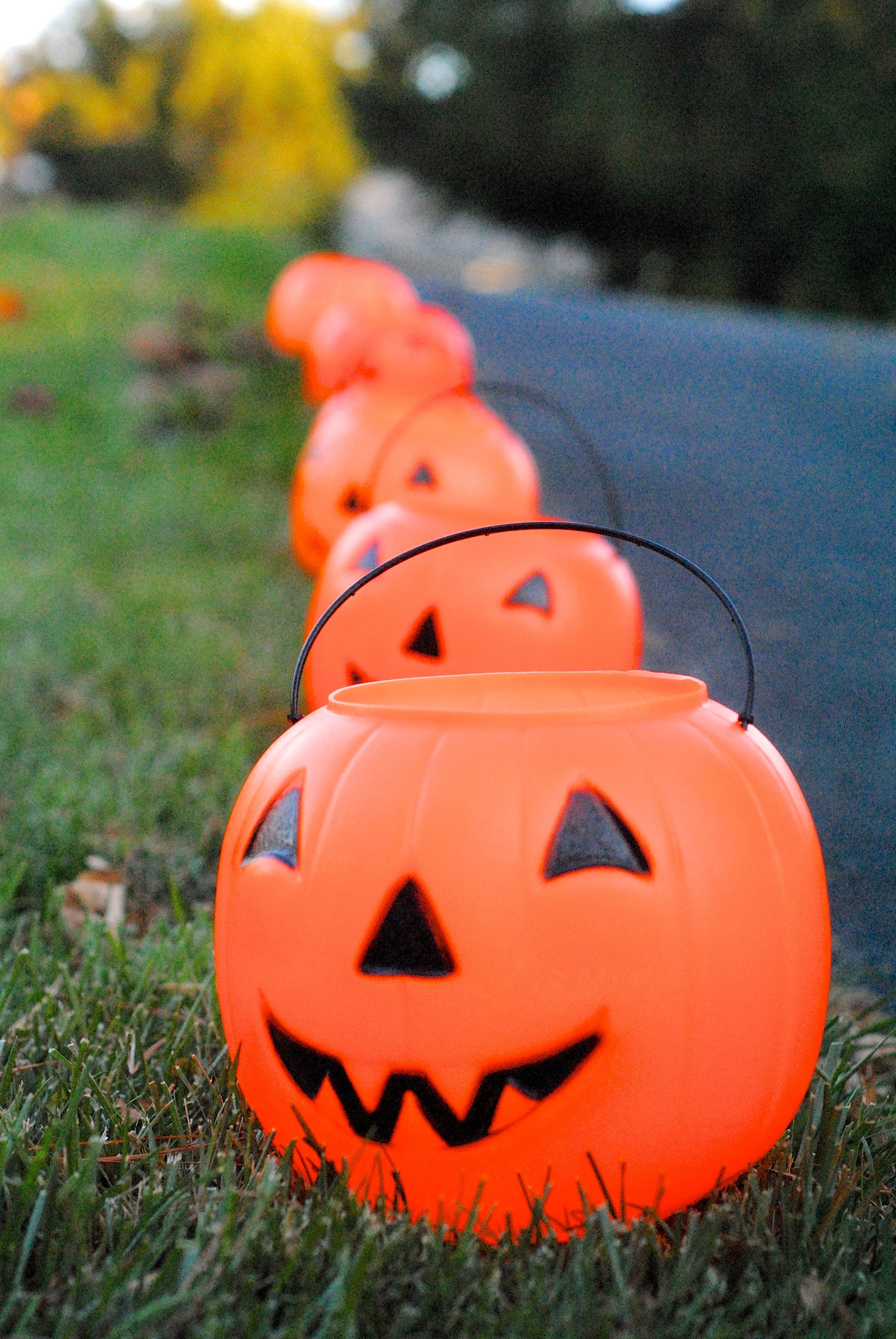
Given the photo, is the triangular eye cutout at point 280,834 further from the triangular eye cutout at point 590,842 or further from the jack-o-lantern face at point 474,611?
the jack-o-lantern face at point 474,611

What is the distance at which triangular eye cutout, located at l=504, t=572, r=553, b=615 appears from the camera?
119 inches

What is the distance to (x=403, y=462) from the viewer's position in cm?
433

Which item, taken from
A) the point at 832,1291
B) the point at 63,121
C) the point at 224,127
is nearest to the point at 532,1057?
the point at 832,1291

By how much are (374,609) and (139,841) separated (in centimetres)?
76

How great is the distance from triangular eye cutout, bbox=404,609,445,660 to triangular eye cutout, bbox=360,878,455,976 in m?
1.49

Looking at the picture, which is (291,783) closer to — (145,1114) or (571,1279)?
(145,1114)

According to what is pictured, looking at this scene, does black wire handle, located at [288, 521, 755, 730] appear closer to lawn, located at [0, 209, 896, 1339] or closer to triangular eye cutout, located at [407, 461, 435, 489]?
lawn, located at [0, 209, 896, 1339]

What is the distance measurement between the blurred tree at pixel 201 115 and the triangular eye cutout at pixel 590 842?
20513 mm

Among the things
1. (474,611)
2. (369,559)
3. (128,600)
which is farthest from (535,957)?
→ (128,600)

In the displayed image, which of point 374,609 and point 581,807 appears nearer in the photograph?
point 581,807

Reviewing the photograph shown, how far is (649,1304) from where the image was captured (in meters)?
1.43

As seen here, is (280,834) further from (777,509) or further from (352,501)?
(777,509)

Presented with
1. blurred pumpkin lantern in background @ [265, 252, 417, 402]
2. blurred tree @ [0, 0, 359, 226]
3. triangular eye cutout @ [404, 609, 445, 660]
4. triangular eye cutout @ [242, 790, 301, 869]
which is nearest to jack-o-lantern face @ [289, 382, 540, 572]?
triangular eye cutout @ [404, 609, 445, 660]

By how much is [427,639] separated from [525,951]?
1.58 m
